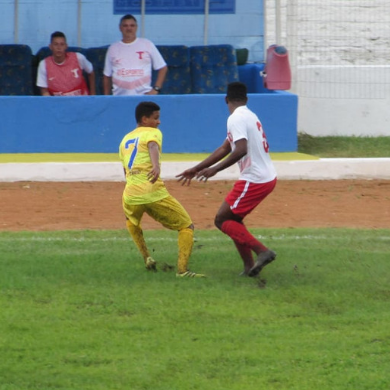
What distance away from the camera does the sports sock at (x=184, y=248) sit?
7.58 meters

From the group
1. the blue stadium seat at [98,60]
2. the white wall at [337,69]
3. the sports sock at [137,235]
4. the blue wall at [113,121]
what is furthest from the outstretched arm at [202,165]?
the white wall at [337,69]

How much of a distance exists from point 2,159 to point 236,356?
28.0ft

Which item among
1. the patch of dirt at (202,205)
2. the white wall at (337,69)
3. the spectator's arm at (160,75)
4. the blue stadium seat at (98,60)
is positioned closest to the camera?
the patch of dirt at (202,205)

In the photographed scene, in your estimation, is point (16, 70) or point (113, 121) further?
point (16, 70)

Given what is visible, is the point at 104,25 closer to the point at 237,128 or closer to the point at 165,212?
the point at 165,212

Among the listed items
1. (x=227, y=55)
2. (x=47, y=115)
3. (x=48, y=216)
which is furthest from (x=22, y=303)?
(x=227, y=55)

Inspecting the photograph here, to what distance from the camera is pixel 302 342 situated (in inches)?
236

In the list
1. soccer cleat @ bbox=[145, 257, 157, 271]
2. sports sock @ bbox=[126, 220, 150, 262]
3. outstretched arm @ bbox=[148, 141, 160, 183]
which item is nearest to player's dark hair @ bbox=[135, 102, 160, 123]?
outstretched arm @ bbox=[148, 141, 160, 183]

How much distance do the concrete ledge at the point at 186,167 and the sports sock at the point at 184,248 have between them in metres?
5.71

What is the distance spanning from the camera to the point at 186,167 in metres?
13.5

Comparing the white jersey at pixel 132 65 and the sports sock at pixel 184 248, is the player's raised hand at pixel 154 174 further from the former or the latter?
the white jersey at pixel 132 65

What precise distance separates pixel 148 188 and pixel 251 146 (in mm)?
897

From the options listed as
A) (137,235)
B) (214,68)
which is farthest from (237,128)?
(214,68)

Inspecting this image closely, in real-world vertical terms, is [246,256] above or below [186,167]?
above
